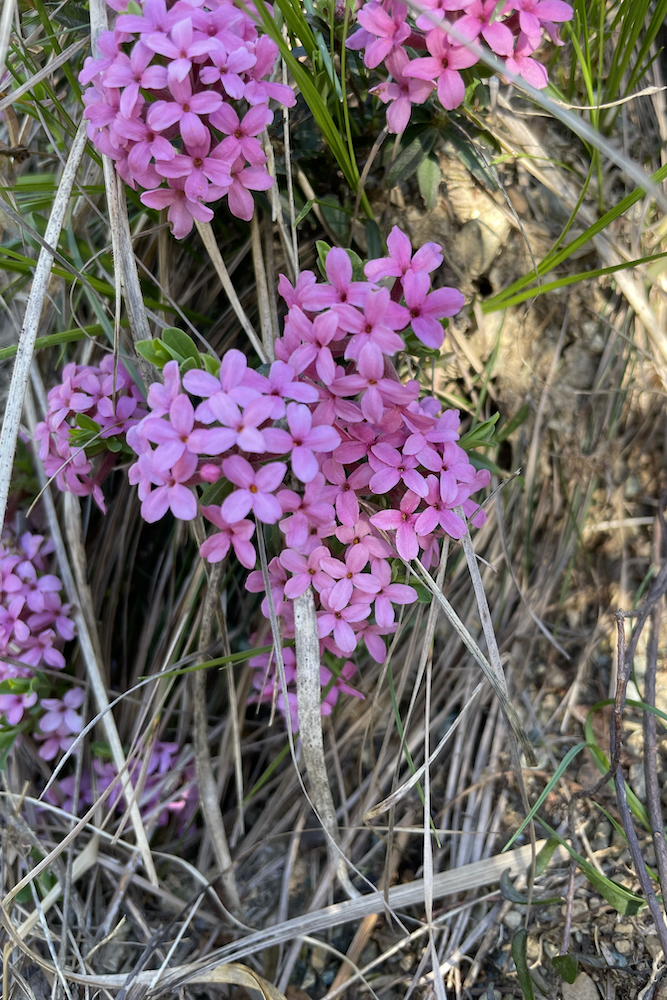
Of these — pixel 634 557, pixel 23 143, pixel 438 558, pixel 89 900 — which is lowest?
pixel 89 900

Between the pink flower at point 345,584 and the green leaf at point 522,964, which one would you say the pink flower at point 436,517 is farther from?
the green leaf at point 522,964

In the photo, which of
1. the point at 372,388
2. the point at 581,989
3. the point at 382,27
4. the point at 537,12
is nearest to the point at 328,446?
the point at 372,388

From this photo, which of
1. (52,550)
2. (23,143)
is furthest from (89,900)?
(23,143)

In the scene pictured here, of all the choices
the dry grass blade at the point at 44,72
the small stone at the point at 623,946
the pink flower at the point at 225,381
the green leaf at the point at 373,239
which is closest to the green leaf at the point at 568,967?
the small stone at the point at 623,946

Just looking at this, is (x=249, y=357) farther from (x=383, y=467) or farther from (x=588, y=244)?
(x=588, y=244)

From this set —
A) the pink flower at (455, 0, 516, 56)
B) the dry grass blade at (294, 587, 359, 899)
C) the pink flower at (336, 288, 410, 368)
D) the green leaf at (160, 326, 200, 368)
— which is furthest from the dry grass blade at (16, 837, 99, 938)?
the pink flower at (455, 0, 516, 56)

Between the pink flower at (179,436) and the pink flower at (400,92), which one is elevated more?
the pink flower at (400,92)

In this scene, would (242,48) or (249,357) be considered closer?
(242,48)

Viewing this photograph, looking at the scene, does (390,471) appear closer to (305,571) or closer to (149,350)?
(305,571)

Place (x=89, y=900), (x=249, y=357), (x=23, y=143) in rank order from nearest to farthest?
(x=89, y=900) → (x=249, y=357) → (x=23, y=143)
